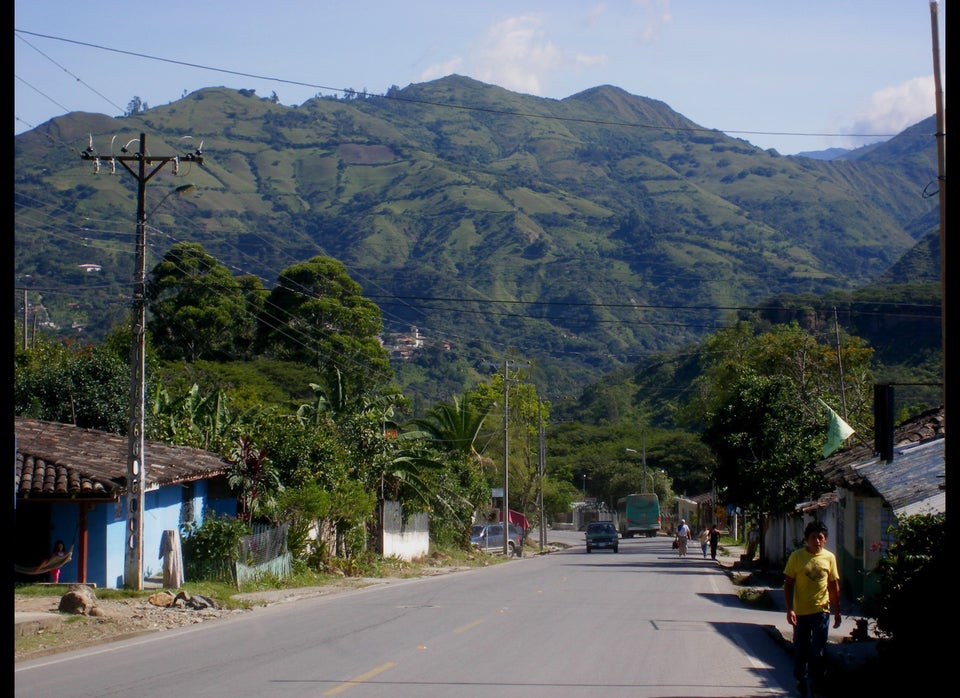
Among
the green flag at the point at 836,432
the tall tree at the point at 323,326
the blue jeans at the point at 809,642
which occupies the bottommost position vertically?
the blue jeans at the point at 809,642

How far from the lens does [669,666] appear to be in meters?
13.4

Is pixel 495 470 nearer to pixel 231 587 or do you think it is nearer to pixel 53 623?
pixel 231 587

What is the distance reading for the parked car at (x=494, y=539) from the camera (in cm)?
5544

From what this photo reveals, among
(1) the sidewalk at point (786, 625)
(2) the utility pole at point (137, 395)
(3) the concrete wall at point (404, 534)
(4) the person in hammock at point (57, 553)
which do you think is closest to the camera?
(1) the sidewalk at point (786, 625)

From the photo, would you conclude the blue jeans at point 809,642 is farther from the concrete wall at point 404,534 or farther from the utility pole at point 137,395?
the concrete wall at point 404,534

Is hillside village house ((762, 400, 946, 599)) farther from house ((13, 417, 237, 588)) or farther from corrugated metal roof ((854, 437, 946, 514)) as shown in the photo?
house ((13, 417, 237, 588))

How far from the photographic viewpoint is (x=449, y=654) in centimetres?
1384

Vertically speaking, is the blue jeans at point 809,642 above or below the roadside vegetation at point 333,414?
below

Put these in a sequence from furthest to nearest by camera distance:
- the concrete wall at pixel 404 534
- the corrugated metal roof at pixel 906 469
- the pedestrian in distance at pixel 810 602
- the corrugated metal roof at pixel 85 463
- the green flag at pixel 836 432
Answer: the concrete wall at pixel 404 534 → the green flag at pixel 836 432 → the corrugated metal roof at pixel 85 463 → the corrugated metal roof at pixel 906 469 → the pedestrian in distance at pixel 810 602

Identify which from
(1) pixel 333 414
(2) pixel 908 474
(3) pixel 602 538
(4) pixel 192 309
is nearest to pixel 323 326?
(4) pixel 192 309

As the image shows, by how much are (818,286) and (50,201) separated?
133 metres

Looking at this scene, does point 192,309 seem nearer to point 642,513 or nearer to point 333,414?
point 333,414

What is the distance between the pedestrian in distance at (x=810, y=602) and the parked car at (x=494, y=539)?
132 ft

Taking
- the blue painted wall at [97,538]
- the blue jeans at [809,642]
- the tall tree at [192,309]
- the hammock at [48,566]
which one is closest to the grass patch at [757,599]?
the blue jeans at [809,642]
